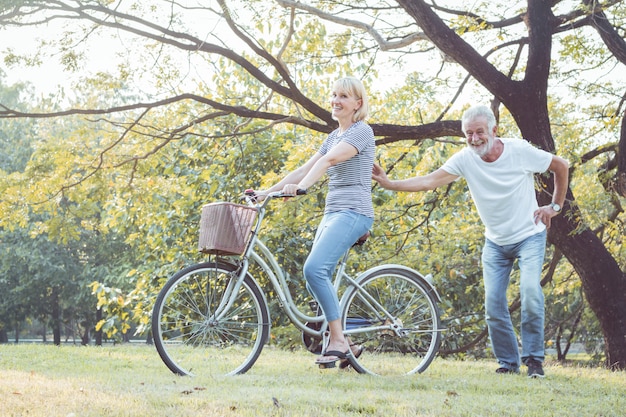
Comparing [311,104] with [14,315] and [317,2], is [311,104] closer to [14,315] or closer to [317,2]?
[317,2]

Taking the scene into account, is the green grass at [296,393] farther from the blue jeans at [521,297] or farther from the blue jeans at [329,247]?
the blue jeans at [329,247]

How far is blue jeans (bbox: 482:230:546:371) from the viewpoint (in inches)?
212

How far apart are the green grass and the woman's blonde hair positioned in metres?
1.62

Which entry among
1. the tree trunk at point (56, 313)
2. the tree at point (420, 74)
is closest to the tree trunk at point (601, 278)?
the tree at point (420, 74)

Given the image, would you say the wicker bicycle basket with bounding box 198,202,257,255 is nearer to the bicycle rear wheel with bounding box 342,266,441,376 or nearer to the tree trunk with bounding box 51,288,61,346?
the bicycle rear wheel with bounding box 342,266,441,376

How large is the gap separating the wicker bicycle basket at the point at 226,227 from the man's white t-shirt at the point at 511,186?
1.66m

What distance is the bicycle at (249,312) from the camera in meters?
4.81

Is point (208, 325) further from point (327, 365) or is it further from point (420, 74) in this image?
point (420, 74)

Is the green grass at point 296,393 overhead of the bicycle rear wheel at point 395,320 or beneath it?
beneath

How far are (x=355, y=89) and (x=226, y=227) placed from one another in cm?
115

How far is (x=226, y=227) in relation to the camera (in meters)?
4.74

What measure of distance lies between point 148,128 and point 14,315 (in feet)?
81.2

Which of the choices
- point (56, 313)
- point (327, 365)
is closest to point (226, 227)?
point (327, 365)

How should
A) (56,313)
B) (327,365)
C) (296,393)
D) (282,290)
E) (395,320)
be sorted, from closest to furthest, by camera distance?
1. (296,393)
2. (282,290)
3. (327,365)
4. (395,320)
5. (56,313)
